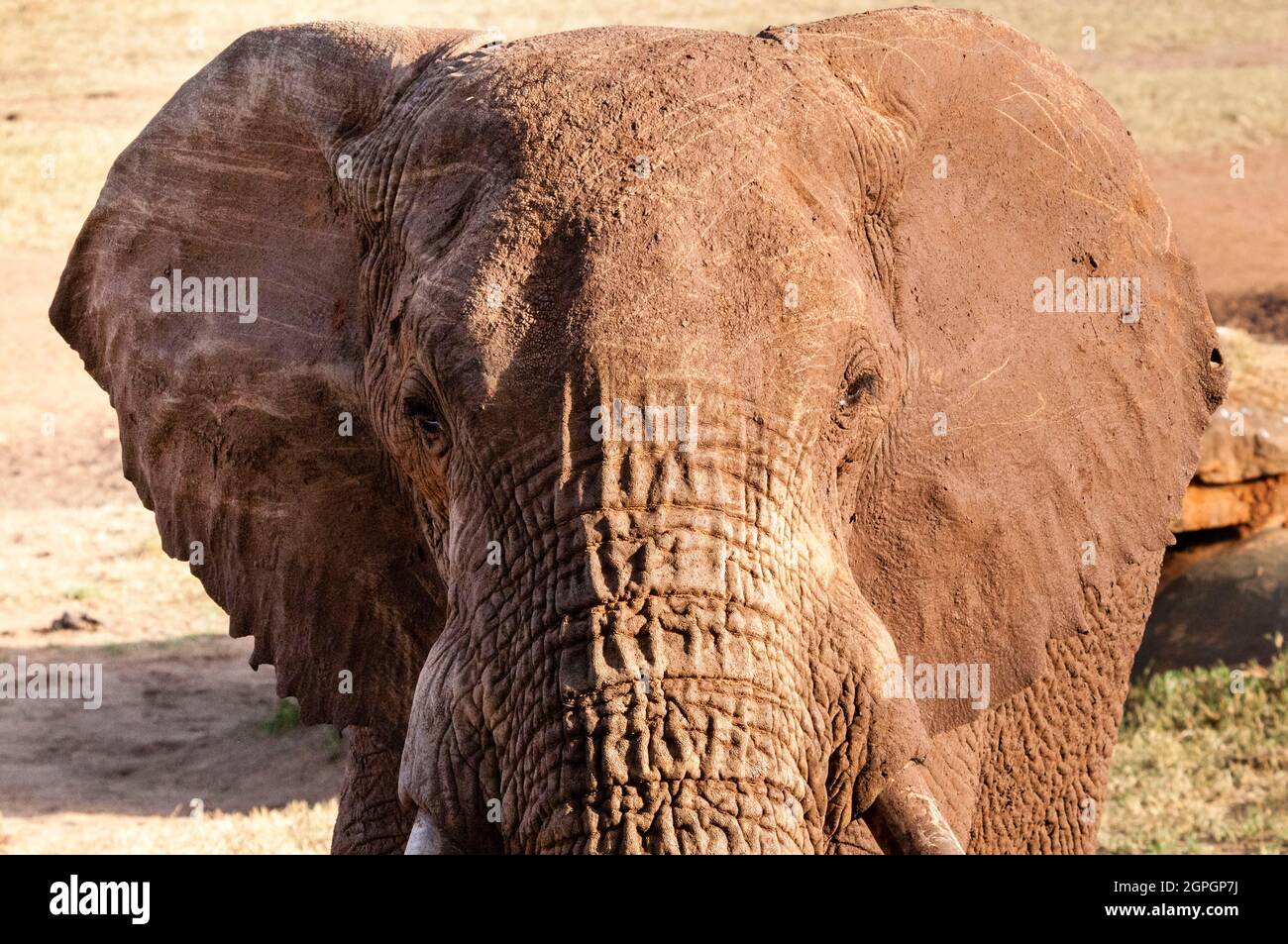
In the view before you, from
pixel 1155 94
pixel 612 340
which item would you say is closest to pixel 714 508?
pixel 612 340

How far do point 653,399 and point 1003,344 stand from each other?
1024 millimetres

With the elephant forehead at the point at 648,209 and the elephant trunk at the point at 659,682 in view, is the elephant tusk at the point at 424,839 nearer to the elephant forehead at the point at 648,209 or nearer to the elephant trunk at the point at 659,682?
the elephant trunk at the point at 659,682

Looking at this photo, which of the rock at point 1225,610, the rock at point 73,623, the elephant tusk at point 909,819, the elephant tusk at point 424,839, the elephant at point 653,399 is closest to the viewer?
the elephant at point 653,399

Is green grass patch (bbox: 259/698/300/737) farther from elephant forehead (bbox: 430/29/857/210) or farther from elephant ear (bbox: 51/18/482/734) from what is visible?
elephant forehead (bbox: 430/29/857/210)

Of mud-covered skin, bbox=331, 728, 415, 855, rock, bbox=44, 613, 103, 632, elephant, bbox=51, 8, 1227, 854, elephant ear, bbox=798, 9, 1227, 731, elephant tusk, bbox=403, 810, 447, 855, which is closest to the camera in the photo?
elephant, bbox=51, 8, 1227, 854

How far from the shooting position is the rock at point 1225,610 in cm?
795

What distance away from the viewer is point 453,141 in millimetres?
3510

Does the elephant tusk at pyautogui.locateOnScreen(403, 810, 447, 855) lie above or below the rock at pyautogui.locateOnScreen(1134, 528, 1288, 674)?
above

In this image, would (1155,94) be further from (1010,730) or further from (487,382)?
(487,382)

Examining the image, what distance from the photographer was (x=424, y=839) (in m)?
3.28

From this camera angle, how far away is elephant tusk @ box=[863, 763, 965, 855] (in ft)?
11.1


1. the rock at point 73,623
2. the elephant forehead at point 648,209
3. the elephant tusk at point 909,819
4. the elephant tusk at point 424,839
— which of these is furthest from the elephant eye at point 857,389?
the rock at point 73,623

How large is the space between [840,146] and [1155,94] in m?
20.8

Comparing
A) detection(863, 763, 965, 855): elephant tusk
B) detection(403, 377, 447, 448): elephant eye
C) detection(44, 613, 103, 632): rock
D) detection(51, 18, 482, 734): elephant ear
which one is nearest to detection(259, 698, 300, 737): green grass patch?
detection(44, 613, 103, 632): rock
